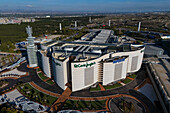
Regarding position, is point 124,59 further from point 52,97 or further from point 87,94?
point 52,97

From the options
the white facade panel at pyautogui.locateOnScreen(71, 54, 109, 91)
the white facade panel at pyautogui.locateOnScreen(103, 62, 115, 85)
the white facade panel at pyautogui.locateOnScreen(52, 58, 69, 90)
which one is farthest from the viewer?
the white facade panel at pyautogui.locateOnScreen(103, 62, 115, 85)

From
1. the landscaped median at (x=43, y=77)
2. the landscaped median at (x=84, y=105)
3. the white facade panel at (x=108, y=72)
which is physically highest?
the white facade panel at (x=108, y=72)

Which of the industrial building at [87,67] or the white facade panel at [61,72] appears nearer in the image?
the industrial building at [87,67]

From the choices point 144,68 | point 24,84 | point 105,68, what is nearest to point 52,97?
point 24,84

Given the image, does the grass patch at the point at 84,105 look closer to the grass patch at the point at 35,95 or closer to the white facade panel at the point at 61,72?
the grass patch at the point at 35,95

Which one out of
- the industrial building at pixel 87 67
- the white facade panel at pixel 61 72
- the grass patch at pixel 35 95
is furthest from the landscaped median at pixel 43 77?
the grass patch at pixel 35 95

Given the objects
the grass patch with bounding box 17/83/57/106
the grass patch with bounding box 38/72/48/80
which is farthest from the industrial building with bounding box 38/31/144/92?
the grass patch with bounding box 17/83/57/106

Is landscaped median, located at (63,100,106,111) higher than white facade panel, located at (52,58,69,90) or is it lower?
lower

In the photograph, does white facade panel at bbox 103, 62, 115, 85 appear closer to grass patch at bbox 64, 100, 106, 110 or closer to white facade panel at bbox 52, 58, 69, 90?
grass patch at bbox 64, 100, 106, 110
